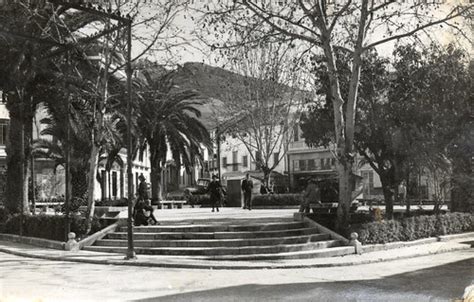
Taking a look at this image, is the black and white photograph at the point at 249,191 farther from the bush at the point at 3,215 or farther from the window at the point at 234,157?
the window at the point at 234,157

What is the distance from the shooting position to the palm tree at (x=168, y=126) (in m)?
28.6

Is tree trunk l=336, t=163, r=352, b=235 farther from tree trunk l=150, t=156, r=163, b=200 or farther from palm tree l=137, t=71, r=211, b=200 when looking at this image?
tree trunk l=150, t=156, r=163, b=200

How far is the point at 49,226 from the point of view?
663 inches

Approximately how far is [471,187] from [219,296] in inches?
512

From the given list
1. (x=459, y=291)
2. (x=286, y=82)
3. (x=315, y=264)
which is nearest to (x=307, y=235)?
(x=315, y=264)

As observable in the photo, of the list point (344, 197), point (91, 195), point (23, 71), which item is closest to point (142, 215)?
point (91, 195)

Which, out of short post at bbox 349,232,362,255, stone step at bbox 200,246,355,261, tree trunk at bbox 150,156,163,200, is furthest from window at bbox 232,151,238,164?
stone step at bbox 200,246,355,261

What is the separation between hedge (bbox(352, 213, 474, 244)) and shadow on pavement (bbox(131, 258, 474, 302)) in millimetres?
4668

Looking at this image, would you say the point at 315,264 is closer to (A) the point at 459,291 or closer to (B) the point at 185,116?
(A) the point at 459,291

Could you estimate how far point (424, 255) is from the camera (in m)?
14.5

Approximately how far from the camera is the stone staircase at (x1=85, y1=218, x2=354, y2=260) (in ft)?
44.5

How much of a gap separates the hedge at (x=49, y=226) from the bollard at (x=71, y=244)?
989 millimetres

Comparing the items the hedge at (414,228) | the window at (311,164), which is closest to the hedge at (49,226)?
the hedge at (414,228)

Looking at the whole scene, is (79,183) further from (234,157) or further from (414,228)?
(234,157)
